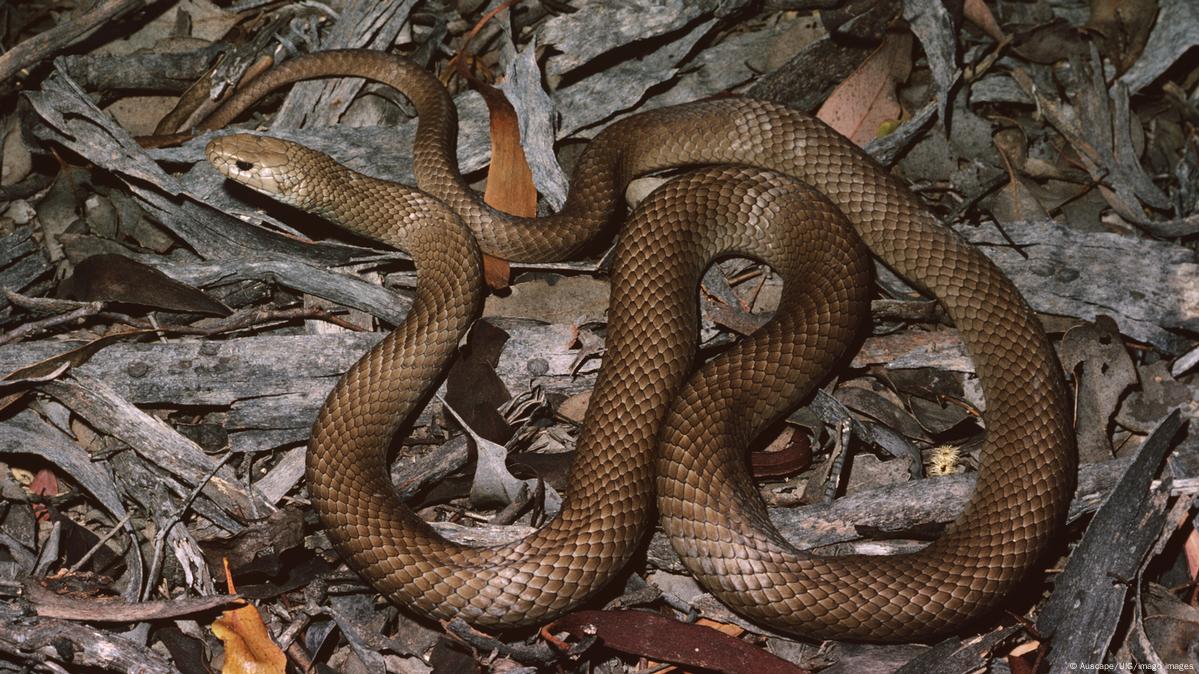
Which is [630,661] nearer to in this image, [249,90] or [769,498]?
[769,498]

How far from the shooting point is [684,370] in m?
5.00

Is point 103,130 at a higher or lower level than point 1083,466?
higher

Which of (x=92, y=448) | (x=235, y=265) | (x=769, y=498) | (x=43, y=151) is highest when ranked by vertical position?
(x=43, y=151)

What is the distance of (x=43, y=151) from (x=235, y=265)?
161 centimetres

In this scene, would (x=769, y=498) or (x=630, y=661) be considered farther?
(x=769, y=498)

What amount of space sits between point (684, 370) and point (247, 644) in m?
2.67

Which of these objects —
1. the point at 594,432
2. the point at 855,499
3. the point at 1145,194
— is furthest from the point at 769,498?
the point at 1145,194

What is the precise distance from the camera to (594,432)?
4.70 m

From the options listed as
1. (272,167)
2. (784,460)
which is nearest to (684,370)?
(784,460)

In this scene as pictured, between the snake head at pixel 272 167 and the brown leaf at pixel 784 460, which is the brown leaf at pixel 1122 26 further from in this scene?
the snake head at pixel 272 167

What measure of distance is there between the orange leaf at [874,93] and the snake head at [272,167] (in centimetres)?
333

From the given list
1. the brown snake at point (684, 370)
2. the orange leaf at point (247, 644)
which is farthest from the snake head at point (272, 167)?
the orange leaf at point (247, 644)

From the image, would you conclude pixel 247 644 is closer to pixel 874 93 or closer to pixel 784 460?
pixel 784 460

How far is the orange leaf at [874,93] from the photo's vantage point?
19.2 feet
